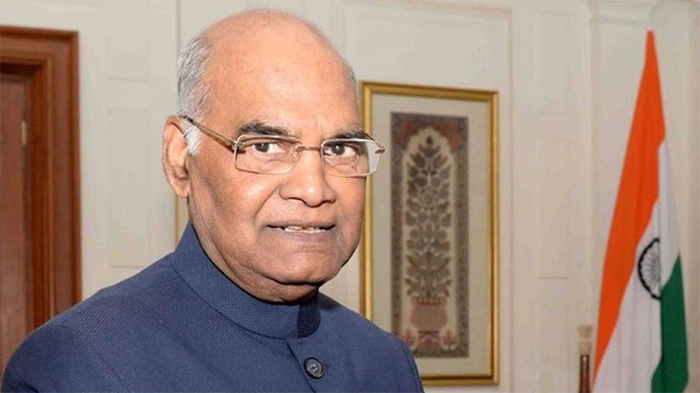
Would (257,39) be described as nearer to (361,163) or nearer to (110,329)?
(361,163)

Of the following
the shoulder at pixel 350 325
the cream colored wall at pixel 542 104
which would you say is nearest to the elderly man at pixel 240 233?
the shoulder at pixel 350 325

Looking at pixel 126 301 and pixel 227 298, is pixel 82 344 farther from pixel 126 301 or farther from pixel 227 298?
pixel 227 298

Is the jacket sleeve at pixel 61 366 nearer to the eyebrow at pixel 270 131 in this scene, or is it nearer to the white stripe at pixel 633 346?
the eyebrow at pixel 270 131

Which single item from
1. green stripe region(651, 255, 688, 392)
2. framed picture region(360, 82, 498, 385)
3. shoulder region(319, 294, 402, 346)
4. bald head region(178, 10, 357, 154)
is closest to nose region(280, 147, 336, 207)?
bald head region(178, 10, 357, 154)

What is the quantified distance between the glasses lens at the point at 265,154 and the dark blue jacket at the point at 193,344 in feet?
0.64

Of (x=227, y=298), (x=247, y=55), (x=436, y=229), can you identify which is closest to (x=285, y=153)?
(x=247, y=55)

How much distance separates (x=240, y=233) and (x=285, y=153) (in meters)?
0.12

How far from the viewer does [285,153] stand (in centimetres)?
152

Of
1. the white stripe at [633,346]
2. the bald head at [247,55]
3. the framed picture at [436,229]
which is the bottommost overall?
the white stripe at [633,346]

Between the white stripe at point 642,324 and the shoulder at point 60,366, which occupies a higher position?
the shoulder at point 60,366

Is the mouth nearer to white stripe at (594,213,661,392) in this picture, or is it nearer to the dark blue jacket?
the dark blue jacket

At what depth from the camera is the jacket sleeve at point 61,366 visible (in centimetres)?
142

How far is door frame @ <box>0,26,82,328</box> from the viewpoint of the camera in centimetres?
461

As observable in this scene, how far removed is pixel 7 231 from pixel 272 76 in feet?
11.4
